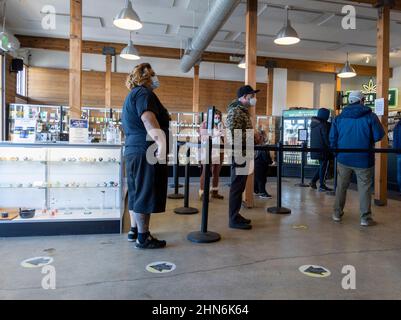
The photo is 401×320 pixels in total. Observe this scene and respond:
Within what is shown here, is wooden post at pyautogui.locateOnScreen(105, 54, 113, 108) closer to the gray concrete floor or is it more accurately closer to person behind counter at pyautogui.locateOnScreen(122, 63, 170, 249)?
the gray concrete floor

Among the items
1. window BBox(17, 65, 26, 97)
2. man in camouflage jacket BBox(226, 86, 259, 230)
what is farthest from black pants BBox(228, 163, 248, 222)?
window BBox(17, 65, 26, 97)

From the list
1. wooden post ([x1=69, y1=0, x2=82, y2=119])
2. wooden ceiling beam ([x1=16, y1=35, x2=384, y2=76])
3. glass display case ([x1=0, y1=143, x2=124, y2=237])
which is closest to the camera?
glass display case ([x1=0, y1=143, x2=124, y2=237])

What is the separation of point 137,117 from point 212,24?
405cm

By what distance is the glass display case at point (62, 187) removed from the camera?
370 cm

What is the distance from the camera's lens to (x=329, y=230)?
4.06 metres

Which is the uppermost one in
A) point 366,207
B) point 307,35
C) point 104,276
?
point 307,35

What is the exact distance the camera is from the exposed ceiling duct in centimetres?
552

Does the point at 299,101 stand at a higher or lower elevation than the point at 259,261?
higher

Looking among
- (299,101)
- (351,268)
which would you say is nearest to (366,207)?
(351,268)

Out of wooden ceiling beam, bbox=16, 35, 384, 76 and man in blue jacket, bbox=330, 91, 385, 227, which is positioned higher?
wooden ceiling beam, bbox=16, 35, 384, 76

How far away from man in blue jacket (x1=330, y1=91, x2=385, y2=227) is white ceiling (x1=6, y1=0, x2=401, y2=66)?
369cm

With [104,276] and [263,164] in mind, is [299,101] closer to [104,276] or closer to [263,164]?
[263,164]

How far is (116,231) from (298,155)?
694 centimetres

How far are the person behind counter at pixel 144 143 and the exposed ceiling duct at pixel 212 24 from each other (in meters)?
2.96
